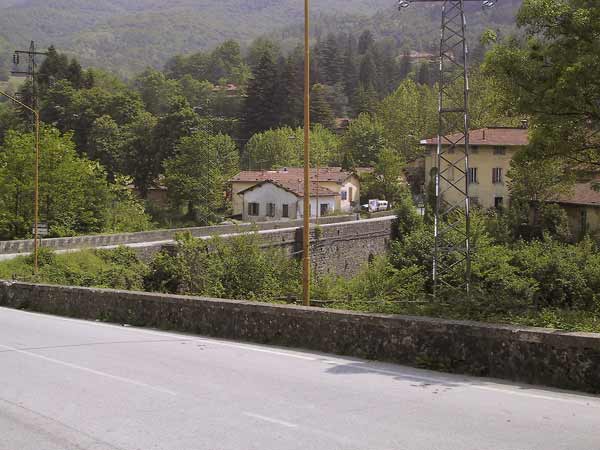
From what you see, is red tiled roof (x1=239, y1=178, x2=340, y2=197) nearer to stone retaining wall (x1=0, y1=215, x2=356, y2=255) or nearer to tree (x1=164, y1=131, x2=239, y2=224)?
tree (x1=164, y1=131, x2=239, y2=224)

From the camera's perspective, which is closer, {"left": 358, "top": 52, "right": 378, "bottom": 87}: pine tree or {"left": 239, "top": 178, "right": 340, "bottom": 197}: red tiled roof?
{"left": 239, "top": 178, "right": 340, "bottom": 197}: red tiled roof

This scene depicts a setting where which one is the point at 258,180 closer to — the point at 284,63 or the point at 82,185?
the point at 82,185

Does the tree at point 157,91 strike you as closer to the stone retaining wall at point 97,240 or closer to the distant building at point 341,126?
the distant building at point 341,126

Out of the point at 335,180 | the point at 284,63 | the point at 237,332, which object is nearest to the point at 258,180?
the point at 335,180

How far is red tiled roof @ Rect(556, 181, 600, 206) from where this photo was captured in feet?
177

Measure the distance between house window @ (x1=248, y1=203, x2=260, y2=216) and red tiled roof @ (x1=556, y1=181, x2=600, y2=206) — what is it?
98.4ft

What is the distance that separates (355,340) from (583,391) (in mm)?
3855

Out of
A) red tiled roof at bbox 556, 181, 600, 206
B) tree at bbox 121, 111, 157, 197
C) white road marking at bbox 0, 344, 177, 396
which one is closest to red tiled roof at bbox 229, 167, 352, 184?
tree at bbox 121, 111, 157, 197

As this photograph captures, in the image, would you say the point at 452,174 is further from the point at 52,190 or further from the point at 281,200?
the point at 281,200

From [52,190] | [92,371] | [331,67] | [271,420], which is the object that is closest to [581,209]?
[52,190]

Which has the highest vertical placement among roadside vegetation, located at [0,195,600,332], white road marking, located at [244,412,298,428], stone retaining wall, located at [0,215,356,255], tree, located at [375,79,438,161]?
tree, located at [375,79,438,161]

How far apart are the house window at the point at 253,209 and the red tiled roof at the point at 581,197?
2999 centimetres

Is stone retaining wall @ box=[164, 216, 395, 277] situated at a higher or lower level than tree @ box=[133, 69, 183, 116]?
lower

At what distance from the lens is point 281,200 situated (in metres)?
74.2
